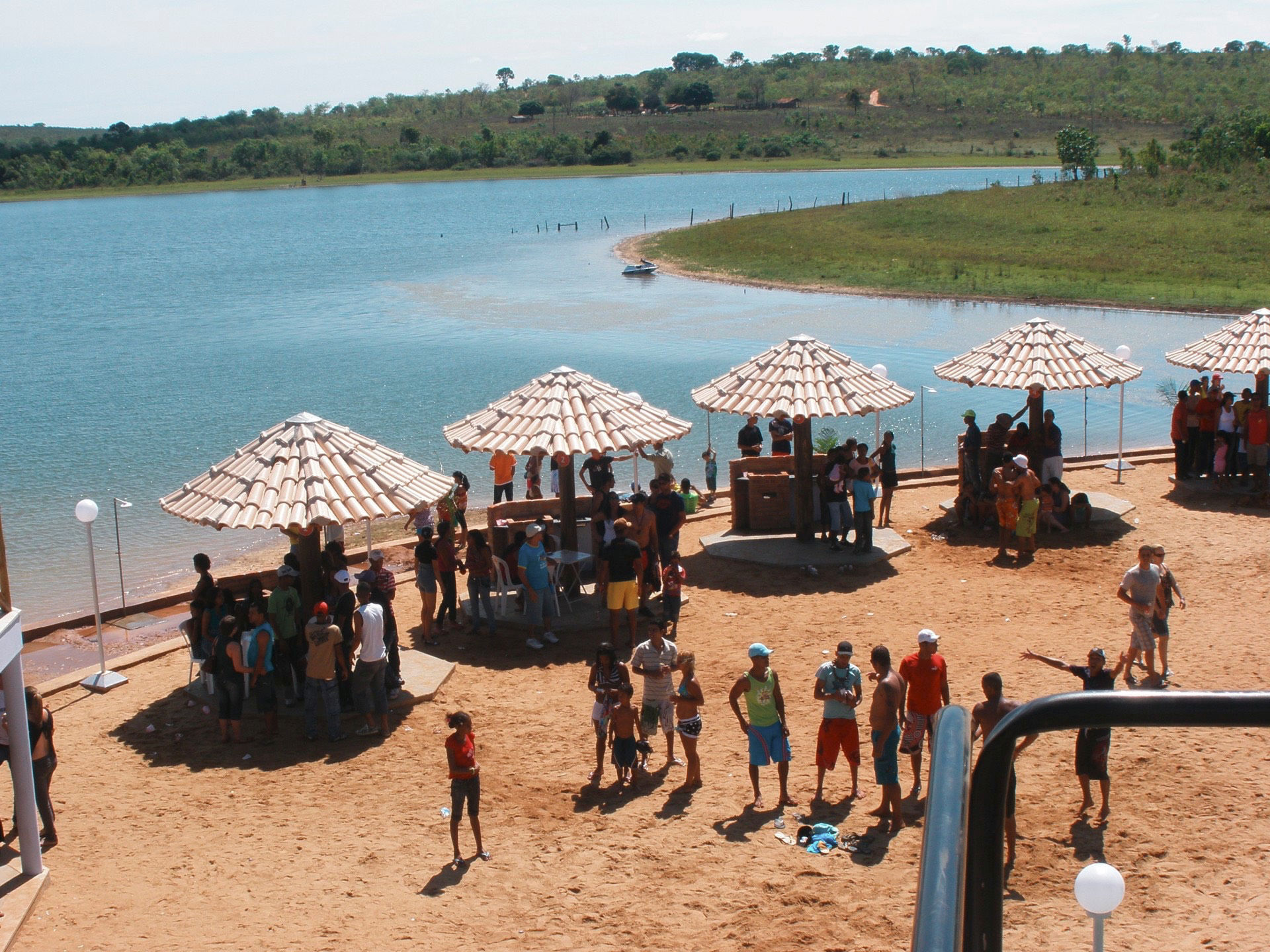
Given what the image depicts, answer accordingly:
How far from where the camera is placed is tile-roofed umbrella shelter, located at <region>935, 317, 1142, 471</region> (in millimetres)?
16266

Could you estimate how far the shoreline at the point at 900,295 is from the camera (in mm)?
38906

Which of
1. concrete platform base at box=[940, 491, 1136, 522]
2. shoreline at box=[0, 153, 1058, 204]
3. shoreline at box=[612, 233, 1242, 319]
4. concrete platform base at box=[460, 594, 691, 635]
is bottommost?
concrete platform base at box=[460, 594, 691, 635]

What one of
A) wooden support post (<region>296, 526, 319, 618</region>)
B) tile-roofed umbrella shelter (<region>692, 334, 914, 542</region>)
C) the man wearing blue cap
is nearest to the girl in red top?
the man wearing blue cap

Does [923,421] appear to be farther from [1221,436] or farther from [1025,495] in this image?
[1025,495]

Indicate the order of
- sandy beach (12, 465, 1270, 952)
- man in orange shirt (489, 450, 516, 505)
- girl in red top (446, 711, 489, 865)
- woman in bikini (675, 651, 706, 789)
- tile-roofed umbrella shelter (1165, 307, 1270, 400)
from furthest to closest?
man in orange shirt (489, 450, 516, 505)
tile-roofed umbrella shelter (1165, 307, 1270, 400)
woman in bikini (675, 651, 706, 789)
girl in red top (446, 711, 489, 865)
sandy beach (12, 465, 1270, 952)

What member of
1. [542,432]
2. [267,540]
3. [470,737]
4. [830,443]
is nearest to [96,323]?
[267,540]

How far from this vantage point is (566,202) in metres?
101

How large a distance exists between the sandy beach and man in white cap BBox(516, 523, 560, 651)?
0.28m

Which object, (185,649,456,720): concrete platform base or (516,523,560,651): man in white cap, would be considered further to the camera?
(516,523,560,651): man in white cap

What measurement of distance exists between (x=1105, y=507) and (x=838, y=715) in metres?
9.21

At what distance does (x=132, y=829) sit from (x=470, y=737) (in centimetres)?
293

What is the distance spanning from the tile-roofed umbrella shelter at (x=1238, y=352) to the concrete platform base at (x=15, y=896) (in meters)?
15.0

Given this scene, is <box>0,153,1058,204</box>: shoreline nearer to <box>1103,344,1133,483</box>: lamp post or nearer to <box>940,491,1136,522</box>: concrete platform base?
<box>1103,344,1133,483</box>: lamp post

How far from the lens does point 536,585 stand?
13148 mm
